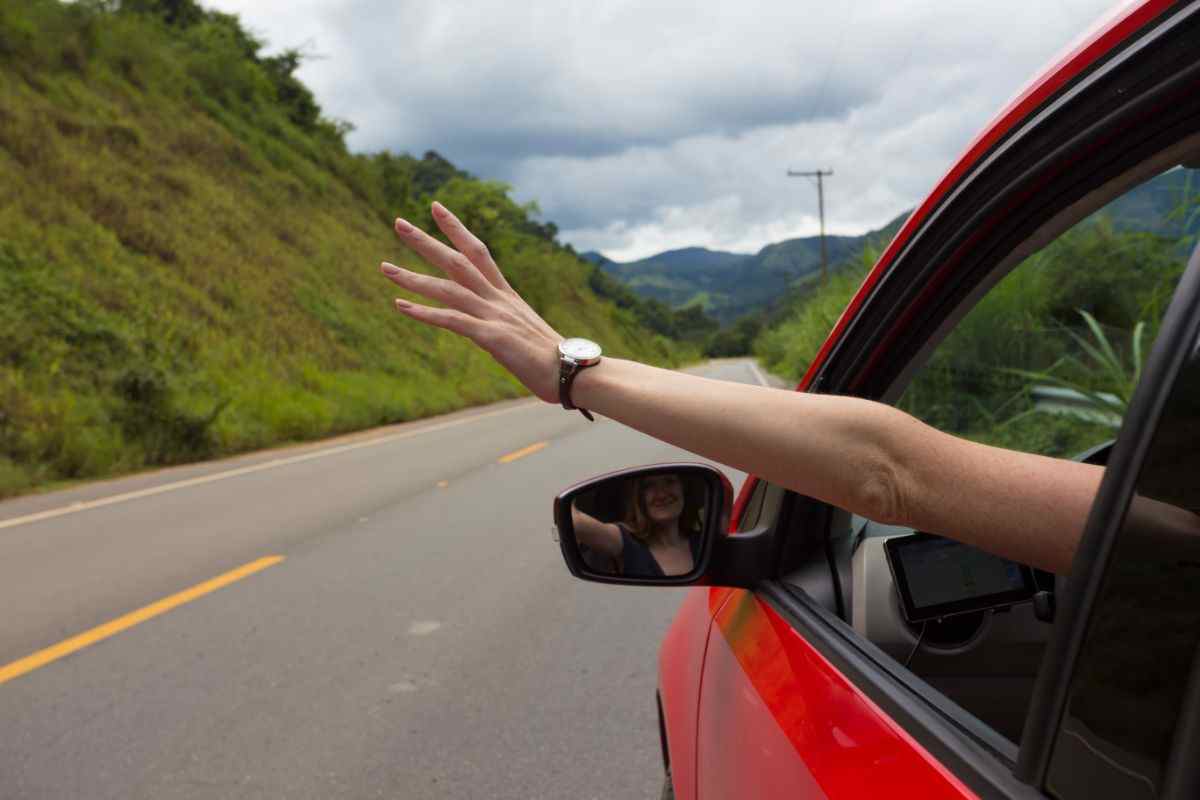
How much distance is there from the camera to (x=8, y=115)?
73.7 feet

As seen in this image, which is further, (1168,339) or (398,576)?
(398,576)

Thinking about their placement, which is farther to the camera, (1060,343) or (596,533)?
(1060,343)

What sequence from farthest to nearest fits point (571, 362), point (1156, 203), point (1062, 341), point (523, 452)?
1. point (523, 452)
2. point (1062, 341)
3. point (1156, 203)
4. point (571, 362)

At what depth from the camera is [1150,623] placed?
77 cm

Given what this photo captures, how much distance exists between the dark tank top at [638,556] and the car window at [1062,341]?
1405 millimetres

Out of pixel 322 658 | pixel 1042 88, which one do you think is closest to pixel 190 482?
pixel 322 658

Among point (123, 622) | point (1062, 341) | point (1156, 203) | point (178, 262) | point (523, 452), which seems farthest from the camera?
point (178, 262)

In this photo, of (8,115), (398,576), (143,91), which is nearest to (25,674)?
(398,576)

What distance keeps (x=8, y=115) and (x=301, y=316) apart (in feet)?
25.2

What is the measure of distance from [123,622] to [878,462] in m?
5.13

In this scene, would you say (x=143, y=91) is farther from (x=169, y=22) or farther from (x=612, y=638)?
(x=612, y=638)

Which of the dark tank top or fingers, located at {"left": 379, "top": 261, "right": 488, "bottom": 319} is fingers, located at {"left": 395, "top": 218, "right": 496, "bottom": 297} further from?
the dark tank top

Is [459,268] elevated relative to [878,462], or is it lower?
elevated

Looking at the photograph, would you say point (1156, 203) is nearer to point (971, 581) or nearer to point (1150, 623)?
point (971, 581)
